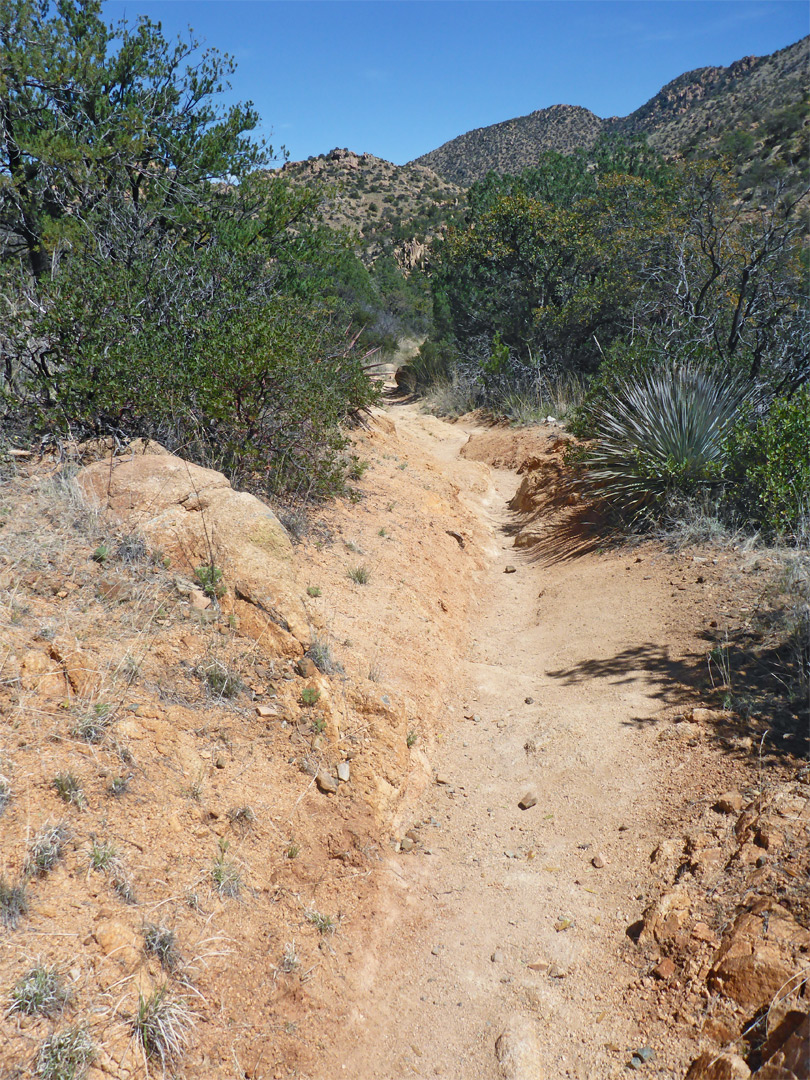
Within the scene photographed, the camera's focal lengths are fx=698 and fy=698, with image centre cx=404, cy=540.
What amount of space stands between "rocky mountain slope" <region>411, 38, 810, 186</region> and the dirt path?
38.6 metres

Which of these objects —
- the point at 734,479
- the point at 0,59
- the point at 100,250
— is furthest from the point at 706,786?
the point at 0,59

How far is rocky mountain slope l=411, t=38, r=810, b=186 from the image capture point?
3825 cm

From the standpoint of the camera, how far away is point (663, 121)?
51.6m

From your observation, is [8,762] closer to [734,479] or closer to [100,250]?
[100,250]

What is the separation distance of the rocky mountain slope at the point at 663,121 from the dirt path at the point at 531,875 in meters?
38.6

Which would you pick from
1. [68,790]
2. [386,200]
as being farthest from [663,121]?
[68,790]

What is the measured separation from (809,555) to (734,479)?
6.21 feet

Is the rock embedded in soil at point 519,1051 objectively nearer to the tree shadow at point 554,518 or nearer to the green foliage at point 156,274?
the green foliage at point 156,274

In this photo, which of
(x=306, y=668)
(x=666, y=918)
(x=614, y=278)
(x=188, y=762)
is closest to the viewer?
(x=666, y=918)

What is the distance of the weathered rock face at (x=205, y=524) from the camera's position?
4.31 meters

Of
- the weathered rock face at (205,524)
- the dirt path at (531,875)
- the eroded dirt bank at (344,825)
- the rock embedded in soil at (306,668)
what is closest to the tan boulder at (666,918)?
the eroded dirt bank at (344,825)

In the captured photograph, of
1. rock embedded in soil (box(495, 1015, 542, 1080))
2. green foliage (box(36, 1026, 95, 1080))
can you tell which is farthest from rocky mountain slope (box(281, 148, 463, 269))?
green foliage (box(36, 1026, 95, 1080))

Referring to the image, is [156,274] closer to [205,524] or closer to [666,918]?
[205,524]

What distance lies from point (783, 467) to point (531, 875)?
416 cm
